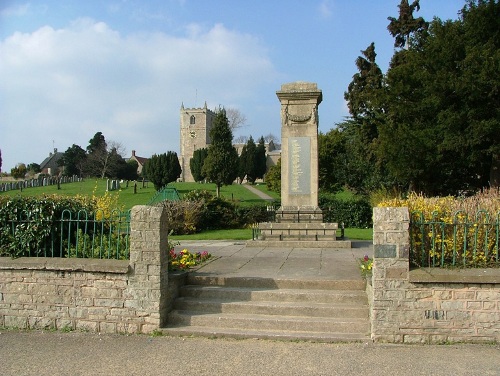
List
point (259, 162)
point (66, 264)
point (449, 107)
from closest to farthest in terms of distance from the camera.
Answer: point (66, 264) → point (449, 107) → point (259, 162)

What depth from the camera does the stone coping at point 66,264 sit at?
22.0 feet

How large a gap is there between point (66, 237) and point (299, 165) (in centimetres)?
779

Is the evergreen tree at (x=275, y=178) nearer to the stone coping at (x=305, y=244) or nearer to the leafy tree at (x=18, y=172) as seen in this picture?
the stone coping at (x=305, y=244)

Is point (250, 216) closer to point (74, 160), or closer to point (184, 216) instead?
point (184, 216)

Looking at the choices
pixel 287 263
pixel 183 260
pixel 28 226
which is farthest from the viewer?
pixel 287 263

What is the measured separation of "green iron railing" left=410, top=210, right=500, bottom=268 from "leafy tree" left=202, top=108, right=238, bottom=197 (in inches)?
1382

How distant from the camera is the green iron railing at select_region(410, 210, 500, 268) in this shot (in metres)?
6.36

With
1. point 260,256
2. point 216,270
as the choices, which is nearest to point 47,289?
point 216,270

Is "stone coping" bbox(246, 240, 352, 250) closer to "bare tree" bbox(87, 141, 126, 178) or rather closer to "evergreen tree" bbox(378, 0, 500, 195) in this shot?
"evergreen tree" bbox(378, 0, 500, 195)

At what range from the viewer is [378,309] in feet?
19.9

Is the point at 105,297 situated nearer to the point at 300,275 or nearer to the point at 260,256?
the point at 300,275

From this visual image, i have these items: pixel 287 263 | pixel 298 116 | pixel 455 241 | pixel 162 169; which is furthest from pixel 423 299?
pixel 162 169

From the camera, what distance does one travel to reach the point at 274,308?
6668 mm

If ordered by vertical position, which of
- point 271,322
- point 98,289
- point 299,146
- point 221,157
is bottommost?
point 271,322
